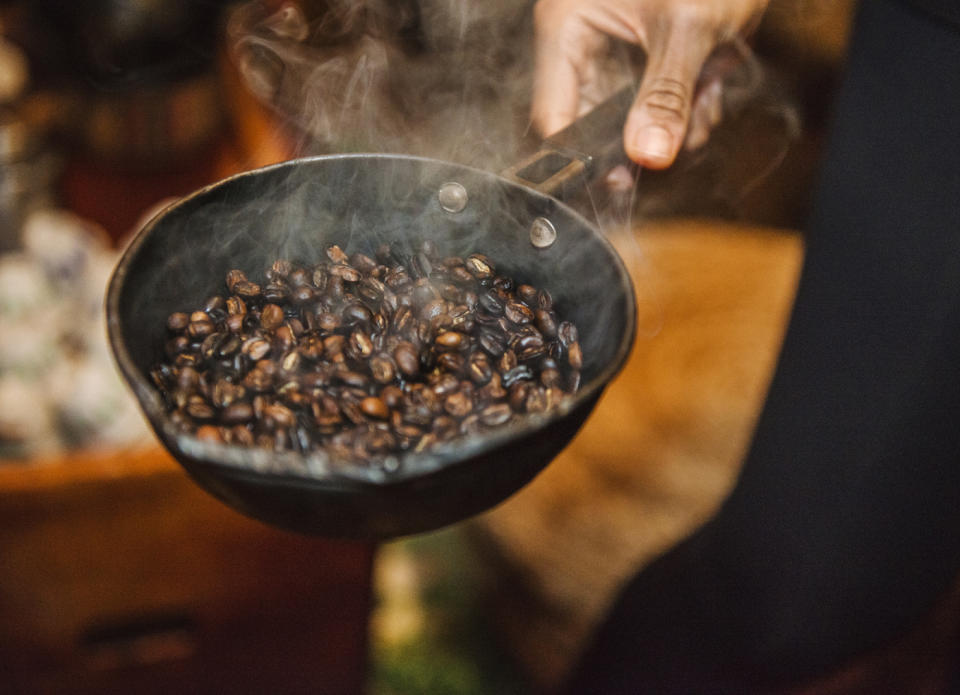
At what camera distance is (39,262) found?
2012mm

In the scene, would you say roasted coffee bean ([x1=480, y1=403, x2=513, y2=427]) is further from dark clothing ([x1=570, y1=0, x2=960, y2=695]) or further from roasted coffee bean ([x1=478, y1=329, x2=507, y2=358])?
dark clothing ([x1=570, y1=0, x2=960, y2=695])

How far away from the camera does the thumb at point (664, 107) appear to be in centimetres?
107

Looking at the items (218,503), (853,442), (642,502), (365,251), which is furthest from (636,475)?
(365,251)

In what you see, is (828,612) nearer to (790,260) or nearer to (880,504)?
(880,504)

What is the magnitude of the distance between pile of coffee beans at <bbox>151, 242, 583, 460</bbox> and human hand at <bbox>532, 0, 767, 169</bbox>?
0.90 ft

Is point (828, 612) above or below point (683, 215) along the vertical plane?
above

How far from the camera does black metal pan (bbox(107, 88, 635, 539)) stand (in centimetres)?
75

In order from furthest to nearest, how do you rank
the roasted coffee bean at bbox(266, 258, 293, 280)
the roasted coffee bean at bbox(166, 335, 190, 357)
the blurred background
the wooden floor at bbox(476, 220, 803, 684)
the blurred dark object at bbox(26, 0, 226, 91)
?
the blurred dark object at bbox(26, 0, 226, 91)
the wooden floor at bbox(476, 220, 803, 684)
the blurred background
the roasted coffee bean at bbox(266, 258, 293, 280)
the roasted coffee bean at bbox(166, 335, 190, 357)

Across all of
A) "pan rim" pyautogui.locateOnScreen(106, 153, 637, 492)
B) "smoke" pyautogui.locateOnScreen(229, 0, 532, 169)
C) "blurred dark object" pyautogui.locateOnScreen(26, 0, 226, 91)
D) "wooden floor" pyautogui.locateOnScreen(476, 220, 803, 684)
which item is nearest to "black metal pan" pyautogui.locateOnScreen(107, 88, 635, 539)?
"pan rim" pyautogui.locateOnScreen(106, 153, 637, 492)

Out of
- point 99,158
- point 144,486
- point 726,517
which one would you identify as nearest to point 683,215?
point 726,517

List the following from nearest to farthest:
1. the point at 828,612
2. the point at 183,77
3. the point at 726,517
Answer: the point at 828,612
the point at 726,517
the point at 183,77

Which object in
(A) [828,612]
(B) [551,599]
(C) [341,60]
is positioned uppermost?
(C) [341,60]

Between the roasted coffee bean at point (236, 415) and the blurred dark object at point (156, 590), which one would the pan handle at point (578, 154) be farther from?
the blurred dark object at point (156, 590)

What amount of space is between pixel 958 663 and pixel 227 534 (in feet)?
5.23
